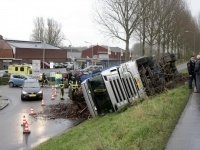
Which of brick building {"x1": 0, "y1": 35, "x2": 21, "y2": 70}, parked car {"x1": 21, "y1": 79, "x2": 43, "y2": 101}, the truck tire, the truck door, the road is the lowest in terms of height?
the road

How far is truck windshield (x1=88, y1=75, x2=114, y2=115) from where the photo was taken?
12680 mm

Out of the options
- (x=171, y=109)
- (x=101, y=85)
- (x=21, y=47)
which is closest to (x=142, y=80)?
(x=101, y=85)

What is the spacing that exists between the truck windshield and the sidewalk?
166 inches

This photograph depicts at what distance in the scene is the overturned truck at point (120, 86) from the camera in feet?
41.5

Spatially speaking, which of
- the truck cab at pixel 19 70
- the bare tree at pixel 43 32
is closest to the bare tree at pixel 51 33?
the bare tree at pixel 43 32

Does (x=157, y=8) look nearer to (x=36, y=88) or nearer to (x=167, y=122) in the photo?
(x=36, y=88)

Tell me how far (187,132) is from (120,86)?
6.63m

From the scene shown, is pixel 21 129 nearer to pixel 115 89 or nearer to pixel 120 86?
pixel 115 89

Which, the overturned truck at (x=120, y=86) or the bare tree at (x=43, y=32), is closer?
the overturned truck at (x=120, y=86)

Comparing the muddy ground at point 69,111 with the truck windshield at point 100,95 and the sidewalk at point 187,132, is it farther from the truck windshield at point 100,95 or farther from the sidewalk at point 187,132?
the sidewalk at point 187,132

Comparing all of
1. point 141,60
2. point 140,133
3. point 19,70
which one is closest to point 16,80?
point 19,70

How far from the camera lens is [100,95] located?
42.0ft

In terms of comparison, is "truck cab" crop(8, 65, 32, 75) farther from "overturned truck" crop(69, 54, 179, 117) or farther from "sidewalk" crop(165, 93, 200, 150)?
"sidewalk" crop(165, 93, 200, 150)

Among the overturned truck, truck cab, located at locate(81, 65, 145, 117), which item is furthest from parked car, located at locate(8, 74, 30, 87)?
truck cab, located at locate(81, 65, 145, 117)
